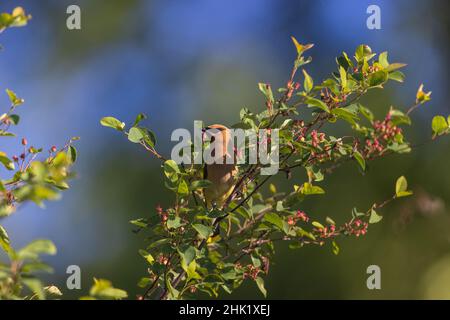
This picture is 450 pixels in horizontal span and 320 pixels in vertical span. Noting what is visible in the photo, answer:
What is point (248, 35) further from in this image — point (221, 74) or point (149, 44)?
point (149, 44)

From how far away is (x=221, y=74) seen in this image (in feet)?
27.3

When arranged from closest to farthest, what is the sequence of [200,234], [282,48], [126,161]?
1. [200,234]
2. [126,161]
3. [282,48]

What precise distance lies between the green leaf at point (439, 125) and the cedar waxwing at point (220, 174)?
32.8 inches

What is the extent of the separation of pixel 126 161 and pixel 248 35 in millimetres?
2838

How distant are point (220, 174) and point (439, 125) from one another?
930mm

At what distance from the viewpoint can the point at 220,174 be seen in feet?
8.68

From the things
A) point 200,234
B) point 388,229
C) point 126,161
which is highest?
point 126,161

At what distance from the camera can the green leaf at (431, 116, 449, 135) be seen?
2.45 meters

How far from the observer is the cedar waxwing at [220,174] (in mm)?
2605

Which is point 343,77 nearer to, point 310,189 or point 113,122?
point 310,189

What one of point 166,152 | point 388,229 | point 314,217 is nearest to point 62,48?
point 166,152

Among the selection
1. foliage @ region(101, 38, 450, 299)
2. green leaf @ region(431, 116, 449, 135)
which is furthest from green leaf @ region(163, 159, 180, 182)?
green leaf @ region(431, 116, 449, 135)

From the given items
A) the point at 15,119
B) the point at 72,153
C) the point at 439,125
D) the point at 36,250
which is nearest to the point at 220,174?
the point at 72,153

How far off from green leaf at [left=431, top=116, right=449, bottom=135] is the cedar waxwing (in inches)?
32.8
